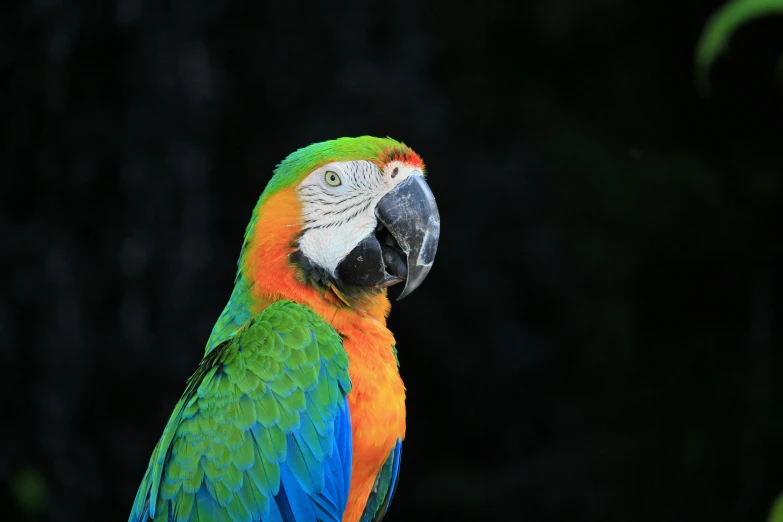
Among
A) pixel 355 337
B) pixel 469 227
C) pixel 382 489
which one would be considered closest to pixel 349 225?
pixel 355 337

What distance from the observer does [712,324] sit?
429 centimetres

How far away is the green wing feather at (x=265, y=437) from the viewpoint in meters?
1.61

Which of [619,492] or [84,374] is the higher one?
[619,492]

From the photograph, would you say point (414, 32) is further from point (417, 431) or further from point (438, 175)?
point (417, 431)

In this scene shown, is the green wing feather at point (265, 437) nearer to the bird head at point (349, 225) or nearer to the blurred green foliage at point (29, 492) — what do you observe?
the bird head at point (349, 225)

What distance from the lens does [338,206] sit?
176 cm

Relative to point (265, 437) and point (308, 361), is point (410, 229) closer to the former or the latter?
point (308, 361)

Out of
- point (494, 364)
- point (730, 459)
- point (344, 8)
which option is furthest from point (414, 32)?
point (730, 459)

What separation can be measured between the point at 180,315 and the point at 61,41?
62.7 inches

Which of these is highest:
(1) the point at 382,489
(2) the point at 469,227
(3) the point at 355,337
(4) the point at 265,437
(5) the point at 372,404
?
(2) the point at 469,227

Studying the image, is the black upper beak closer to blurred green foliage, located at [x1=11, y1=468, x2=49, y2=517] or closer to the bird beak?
the bird beak

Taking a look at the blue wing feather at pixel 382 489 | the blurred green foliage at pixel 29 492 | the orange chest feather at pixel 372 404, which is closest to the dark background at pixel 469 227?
the blurred green foliage at pixel 29 492

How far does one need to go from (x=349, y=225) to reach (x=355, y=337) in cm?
25

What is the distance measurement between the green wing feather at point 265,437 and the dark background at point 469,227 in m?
2.63
